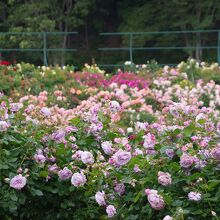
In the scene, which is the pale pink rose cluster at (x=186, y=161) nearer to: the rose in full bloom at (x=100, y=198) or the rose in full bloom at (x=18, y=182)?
the rose in full bloom at (x=100, y=198)

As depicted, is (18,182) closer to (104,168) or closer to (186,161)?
(104,168)

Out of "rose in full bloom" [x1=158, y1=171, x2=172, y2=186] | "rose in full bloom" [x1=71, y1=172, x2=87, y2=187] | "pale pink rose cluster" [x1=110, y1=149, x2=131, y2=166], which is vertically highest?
"pale pink rose cluster" [x1=110, y1=149, x2=131, y2=166]

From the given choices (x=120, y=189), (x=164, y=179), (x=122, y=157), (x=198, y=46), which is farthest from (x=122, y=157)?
(x=198, y=46)

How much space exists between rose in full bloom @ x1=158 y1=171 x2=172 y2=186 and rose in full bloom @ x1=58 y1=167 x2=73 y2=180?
1.61 ft

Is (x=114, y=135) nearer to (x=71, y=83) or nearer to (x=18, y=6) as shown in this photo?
(x=71, y=83)

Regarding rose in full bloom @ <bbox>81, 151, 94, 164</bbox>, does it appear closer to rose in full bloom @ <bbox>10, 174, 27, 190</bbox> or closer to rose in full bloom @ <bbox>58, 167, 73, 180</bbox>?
rose in full bloom @ <bbox>58, 167, 73, 180</bbox>

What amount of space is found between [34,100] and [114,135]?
397cm

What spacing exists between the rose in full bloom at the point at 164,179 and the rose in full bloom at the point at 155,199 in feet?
0.29

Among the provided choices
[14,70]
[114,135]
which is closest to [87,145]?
[114,135]

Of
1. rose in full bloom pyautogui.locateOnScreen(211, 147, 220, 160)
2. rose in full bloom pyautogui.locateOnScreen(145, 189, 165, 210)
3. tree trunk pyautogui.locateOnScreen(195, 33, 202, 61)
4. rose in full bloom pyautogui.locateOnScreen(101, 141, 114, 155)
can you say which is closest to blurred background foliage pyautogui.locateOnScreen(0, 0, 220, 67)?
tree trunk pyautogui.locateOnScreen(195, 33, 202, 61)

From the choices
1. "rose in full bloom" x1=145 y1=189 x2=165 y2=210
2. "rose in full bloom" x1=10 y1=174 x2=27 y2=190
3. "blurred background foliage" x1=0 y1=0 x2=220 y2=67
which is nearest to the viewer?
"rose in full bloom" x1=145 y1=189 x2=165 y2=210

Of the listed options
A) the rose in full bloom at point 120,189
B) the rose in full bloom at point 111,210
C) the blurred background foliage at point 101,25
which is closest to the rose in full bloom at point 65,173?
the rose in full bloom at point 120,189

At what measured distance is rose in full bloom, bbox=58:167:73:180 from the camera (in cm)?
301

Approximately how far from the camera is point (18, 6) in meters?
26.5
